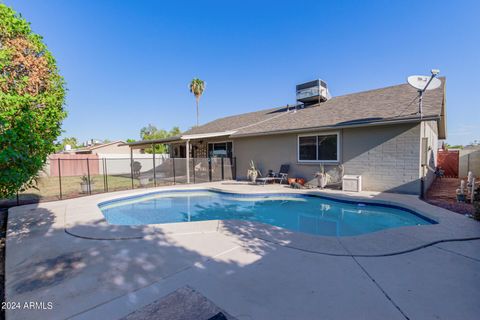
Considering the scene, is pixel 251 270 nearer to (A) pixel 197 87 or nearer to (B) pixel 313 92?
(B) pixel 313 92

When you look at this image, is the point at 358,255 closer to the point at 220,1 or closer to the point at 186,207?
the point at 186,207

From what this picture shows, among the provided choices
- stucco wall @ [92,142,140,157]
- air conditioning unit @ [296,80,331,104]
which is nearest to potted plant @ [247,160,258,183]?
air conditioning unit @ [296,80,331,104]

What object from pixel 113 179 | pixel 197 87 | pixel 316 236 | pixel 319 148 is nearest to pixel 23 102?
pixel 316 236

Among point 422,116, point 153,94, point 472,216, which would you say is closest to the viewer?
point 472,216

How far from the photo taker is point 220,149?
15984 mm

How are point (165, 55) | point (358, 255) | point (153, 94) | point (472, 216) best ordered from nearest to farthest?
point (358, 255) → point (472, 216) → point (165, 55) → point (153, 94)

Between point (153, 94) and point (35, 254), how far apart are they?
20925 mm

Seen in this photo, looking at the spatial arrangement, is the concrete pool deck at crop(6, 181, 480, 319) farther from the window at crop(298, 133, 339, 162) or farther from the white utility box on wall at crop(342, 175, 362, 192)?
the window at crop(298, 133, 339, 162)

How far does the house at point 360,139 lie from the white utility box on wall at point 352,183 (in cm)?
43

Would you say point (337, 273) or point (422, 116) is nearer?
point (337, 273)


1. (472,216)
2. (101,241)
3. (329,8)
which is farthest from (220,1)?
(472,216)

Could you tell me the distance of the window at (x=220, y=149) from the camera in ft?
50.2

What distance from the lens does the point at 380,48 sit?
1120 cm

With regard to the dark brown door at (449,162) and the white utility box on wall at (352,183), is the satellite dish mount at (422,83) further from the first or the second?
the dark brown door at (449,162)
